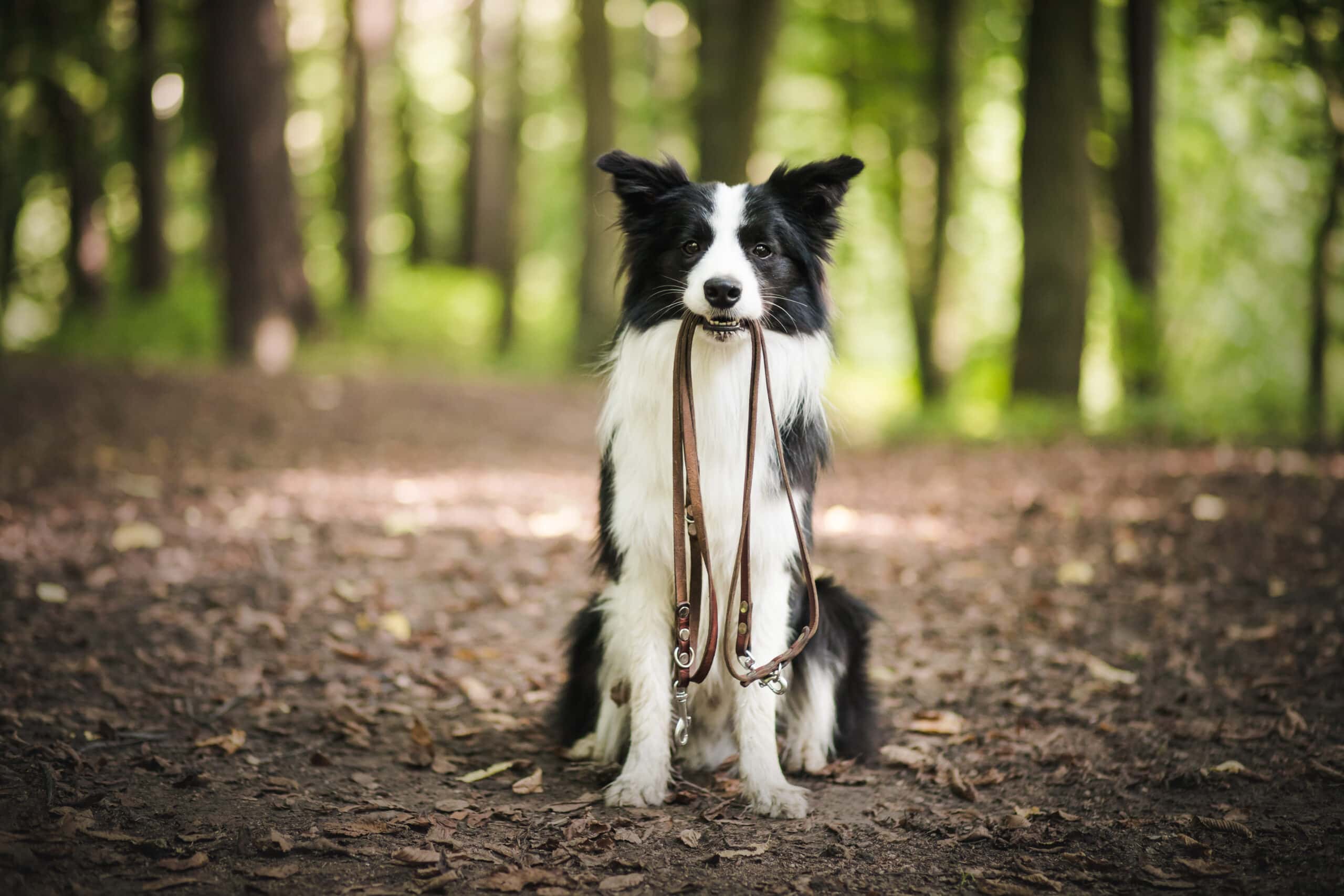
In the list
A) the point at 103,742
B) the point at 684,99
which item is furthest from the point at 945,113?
the point at 103,742

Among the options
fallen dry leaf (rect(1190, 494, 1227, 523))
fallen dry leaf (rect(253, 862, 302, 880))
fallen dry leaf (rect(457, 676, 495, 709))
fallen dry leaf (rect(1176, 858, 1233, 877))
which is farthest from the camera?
fallen dry leaf (rect(1190, 494, 1227, 523))

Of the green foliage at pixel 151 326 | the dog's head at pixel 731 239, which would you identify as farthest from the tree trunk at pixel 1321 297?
the green foliage at pixel 151 326

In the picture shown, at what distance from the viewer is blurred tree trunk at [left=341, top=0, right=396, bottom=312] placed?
18.0 meters

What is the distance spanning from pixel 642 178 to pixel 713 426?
2.88 ft

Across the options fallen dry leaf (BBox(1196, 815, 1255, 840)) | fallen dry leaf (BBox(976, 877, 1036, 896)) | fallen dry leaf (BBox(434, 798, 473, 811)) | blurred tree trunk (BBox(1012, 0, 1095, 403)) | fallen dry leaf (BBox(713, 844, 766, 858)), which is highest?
blurred tree trunk (BBox(1012, 0, 1095, 403))

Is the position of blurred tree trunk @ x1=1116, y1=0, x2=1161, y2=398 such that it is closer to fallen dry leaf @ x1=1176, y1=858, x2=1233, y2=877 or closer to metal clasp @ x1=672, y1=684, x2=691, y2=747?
fallen dry leaf @ x1=1176, y1=858, x2=1233, y2=877

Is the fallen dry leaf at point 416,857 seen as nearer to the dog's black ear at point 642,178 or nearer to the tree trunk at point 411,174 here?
the dog's black ear at point 642,178

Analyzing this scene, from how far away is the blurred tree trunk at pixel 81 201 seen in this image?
1864 cm

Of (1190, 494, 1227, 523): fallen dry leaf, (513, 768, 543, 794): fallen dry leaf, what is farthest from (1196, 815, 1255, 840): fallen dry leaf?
(1190, 494, 1227, 523): fallen dry leaf

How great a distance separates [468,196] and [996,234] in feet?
40.3

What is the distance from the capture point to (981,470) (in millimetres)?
8562

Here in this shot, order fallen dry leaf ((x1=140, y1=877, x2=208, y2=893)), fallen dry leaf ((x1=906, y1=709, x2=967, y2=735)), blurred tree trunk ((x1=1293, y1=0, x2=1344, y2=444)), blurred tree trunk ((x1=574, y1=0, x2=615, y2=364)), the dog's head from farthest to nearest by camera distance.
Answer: blurred tree trunk ((x1=574, y1=0, x2=615, y2=364)) → blurred tree trunk ((x1=1293, y1=0, x2=1344, y2=444)) → fallen dry leaf ((x1=906, y1=709, x2=967, y2=735)) → the dog's head → fallen dry leaf ((x1=140, y1=877, x2=208, y2=893))

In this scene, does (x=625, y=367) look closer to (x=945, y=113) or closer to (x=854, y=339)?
(x=945, y=113)

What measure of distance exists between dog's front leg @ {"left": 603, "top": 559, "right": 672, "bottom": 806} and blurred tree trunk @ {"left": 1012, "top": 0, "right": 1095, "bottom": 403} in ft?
27.1
